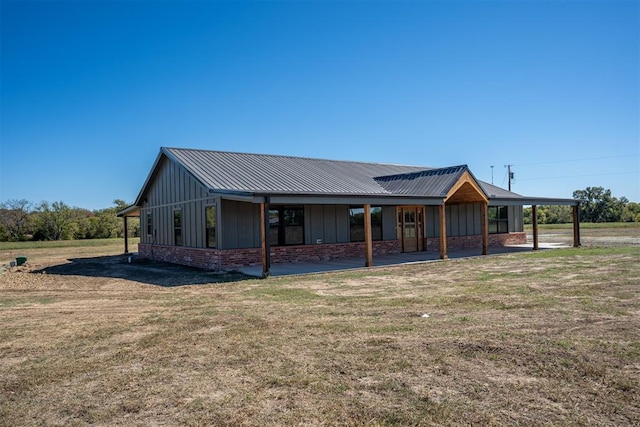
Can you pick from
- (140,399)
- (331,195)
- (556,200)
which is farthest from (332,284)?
(556,200)

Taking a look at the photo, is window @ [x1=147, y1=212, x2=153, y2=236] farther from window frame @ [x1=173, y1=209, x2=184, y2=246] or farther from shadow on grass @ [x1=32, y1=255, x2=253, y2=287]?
window frame @ [x1=173, y1=209, x2=184, y2=246]

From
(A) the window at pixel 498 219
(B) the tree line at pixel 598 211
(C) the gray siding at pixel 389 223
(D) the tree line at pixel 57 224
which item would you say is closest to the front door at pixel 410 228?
(C) the gray siding at pixel 389 223

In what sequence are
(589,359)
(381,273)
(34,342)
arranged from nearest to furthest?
(589,359), (34,342), (381,273)

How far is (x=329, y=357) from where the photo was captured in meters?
5.15

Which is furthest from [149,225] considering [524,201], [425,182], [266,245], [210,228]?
[524,201]

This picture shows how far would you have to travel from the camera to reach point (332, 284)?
1105cm

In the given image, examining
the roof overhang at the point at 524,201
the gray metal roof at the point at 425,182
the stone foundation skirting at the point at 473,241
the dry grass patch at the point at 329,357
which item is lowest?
the dry grass patch at the point at 329,357

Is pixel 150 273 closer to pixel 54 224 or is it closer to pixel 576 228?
pixel 576 228

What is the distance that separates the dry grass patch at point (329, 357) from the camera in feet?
12.5

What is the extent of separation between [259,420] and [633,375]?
354 centimetres

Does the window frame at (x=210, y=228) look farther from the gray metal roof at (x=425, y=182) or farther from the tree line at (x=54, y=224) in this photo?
the tree line at (x=54, y=224)

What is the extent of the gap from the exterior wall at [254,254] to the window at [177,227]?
261mm

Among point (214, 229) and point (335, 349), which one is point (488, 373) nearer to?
point (335, 349)

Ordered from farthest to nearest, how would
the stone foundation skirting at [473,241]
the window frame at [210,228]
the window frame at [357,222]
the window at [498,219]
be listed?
the window at [498,219], the stone foundation skirting at [473,241], the window frame at [357,222], the window frame at [210,228]
